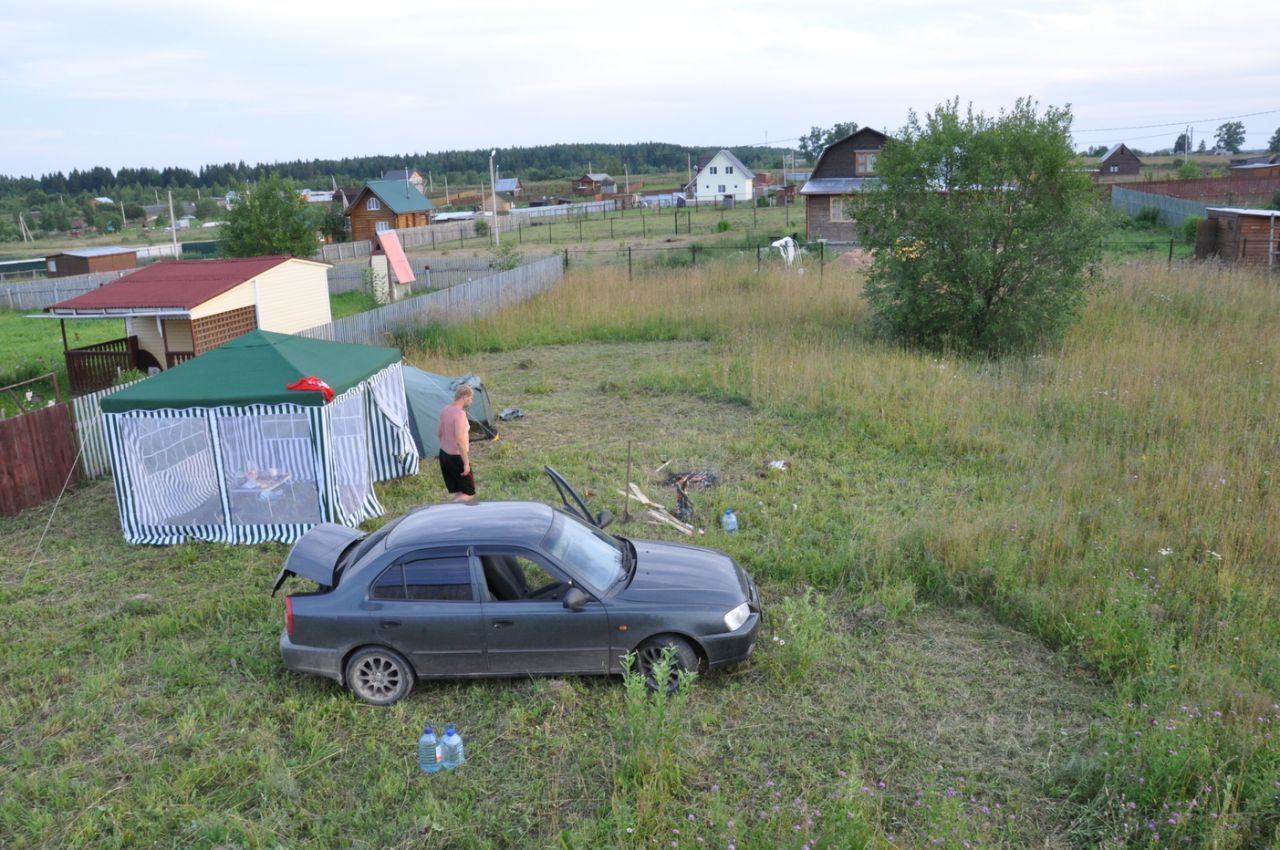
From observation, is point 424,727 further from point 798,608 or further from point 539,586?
point 798,608

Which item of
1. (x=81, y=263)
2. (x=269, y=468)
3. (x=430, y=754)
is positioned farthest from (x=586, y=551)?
(x=81, y=263)

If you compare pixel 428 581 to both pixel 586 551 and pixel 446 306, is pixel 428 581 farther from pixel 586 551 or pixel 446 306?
pixel 446 306

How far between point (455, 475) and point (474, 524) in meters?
3.06

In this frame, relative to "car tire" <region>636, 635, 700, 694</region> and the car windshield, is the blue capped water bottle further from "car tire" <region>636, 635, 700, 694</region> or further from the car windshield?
"car tire" <region>636, 635, 700, 694</region>

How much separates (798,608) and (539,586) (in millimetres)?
2046

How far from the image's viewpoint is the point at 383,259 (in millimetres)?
32125

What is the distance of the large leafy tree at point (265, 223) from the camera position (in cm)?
3081

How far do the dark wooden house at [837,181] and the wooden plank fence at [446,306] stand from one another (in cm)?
1454

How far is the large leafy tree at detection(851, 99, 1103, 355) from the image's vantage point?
1576cm

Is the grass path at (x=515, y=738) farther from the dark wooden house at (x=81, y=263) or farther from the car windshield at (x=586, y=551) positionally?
the dark wooden house at (x=81, y=263)

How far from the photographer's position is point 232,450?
31.9 ft

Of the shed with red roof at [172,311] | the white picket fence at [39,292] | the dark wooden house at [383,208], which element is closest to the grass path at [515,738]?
the shed with red roof at [172,311]

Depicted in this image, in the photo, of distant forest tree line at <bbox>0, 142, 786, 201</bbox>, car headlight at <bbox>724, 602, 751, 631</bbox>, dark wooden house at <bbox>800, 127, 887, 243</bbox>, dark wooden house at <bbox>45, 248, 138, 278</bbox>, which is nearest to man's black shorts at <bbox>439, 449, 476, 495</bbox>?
car headlight at <bbox>724, 602, 751, 631</bbox>

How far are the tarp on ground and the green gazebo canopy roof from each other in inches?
76.9
